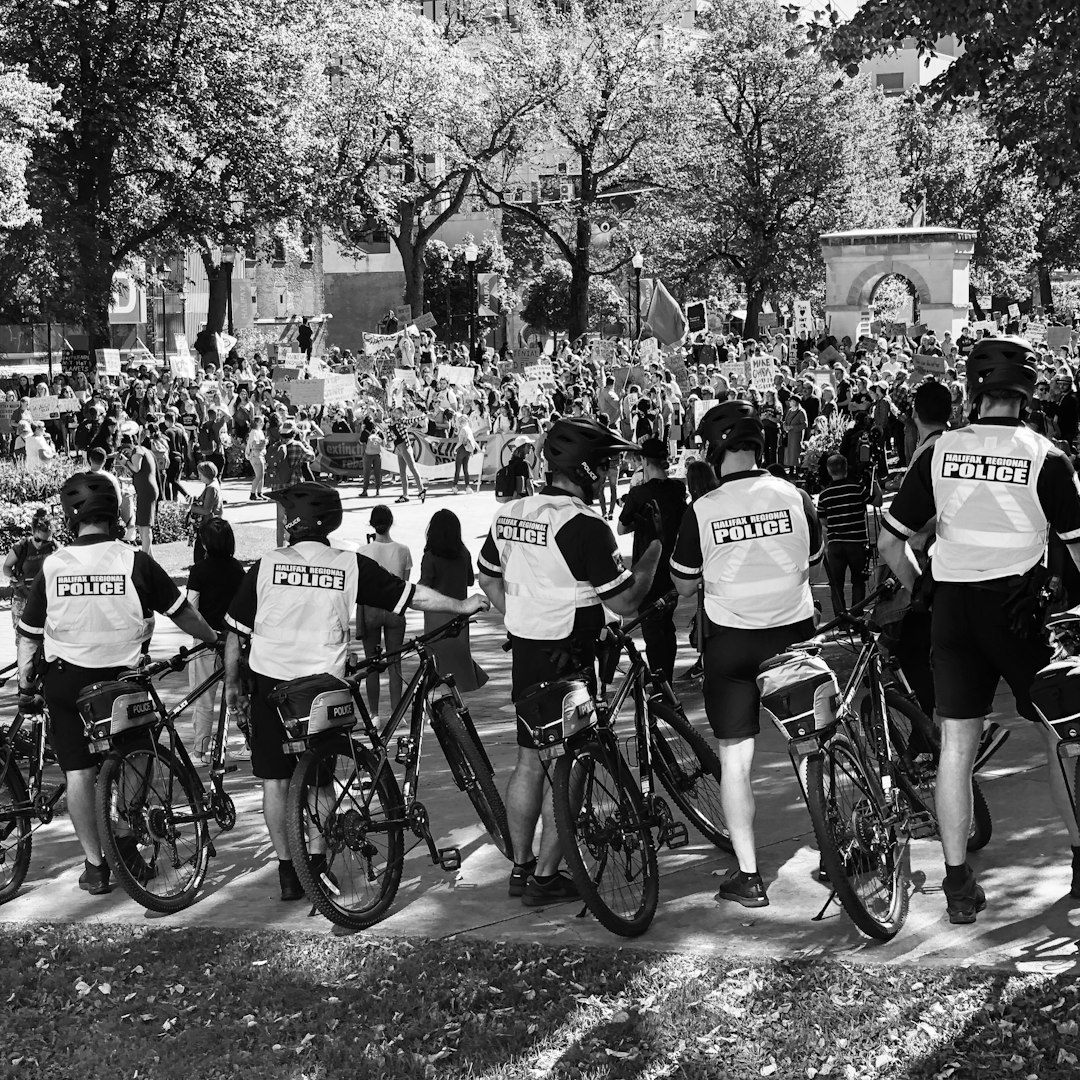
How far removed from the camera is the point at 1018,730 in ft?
29.6

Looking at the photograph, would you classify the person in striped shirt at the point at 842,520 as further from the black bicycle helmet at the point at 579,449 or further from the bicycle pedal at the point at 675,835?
the black bicycle helmet at the point at 579,449

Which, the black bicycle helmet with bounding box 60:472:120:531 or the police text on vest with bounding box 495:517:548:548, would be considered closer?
the police text on vest with bounding box 495:517:548:548

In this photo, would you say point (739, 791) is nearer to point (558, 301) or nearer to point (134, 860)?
point (134, 860)

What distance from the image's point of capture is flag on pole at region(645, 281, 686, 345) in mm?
33312

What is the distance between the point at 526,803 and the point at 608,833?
0.54m

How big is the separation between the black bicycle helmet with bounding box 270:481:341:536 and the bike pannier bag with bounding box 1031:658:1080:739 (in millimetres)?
2747

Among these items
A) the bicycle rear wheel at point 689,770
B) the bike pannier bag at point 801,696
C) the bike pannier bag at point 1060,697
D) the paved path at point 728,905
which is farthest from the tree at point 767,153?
the bike pannier bag at point 1060,697

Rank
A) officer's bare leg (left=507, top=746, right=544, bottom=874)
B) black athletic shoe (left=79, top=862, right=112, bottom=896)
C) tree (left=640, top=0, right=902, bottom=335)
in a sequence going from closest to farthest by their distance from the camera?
officer's bare leg (left=507, top=746, right=544, bottom=874), black athletic shoe (left=79, top=862, right=112, bottom=896), tree (left=640, top=0, right=902, bottom=335)

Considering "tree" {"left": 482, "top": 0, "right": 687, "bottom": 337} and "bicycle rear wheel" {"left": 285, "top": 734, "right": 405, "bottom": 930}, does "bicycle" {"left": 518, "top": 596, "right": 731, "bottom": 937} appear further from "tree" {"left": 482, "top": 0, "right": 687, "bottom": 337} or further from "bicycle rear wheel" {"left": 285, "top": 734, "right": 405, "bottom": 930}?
"tree" {"left": 482, "top": 0, "right": 687, "bottom": 337}

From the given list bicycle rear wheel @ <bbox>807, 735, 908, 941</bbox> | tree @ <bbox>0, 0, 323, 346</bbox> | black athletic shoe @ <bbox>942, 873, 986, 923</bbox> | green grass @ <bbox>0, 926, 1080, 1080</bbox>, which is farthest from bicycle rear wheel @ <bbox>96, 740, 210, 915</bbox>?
tree @ <bbox>0, 0, 323, 346</bbox>

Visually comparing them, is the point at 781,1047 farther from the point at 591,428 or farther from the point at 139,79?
the point at 139,79

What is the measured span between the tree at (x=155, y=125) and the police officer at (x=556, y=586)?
105ft

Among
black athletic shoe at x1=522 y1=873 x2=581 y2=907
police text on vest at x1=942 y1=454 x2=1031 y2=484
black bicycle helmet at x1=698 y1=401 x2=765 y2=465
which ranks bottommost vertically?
black athletic shoe at x1=522 y1=873 x2=581 y2=907

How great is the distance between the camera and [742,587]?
5.97 meters
